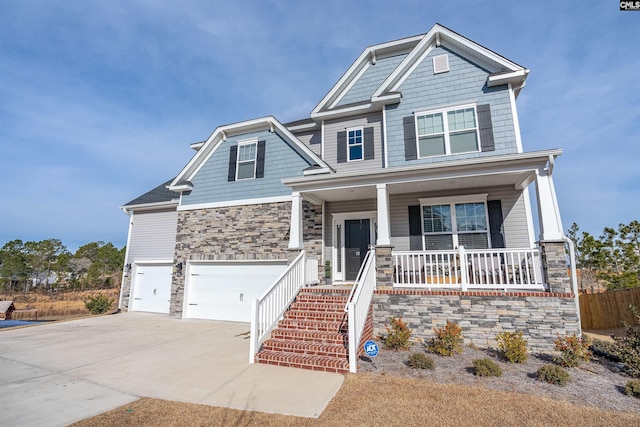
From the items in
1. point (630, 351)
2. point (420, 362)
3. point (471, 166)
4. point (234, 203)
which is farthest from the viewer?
point (234, 203)

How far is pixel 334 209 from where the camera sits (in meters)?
10.6

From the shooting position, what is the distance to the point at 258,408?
154 inches

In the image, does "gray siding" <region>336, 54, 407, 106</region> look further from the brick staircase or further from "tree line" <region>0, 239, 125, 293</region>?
"tree line" <region>0, 239, 125, 293</region>

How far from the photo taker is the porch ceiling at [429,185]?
7.97 metres

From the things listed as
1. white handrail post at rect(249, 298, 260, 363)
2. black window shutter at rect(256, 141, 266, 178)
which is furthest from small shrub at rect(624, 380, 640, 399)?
black window shutter at rect(256, 141, 266, 178)

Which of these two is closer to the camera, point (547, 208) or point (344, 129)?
point (547, 208)

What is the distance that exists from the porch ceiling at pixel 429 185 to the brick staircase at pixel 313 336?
305cm

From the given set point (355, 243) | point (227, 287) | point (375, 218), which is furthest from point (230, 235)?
point (375, 218)

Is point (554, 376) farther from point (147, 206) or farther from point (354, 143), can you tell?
point (147, 206)

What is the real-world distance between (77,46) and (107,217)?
50227 mm

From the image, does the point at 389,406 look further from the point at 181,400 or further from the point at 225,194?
the point at 225,194

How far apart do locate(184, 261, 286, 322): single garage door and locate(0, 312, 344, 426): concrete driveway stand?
239 cm

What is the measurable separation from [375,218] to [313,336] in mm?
4937

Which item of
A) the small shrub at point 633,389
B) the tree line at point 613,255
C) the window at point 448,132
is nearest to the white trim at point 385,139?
the window at point 448,132
